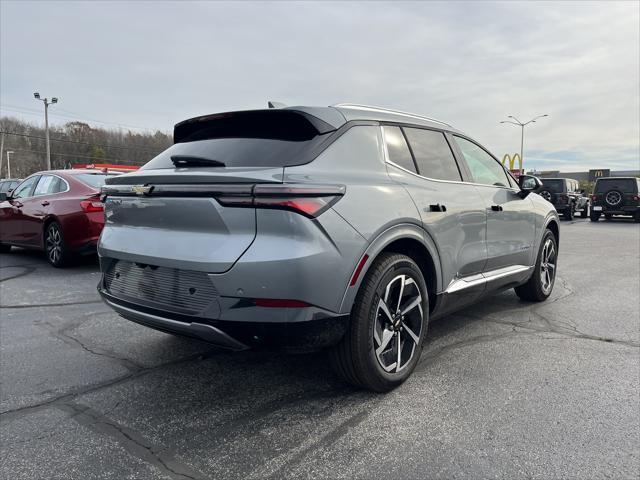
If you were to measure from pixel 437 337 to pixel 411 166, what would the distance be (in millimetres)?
1637

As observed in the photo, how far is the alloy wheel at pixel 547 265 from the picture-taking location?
559cm

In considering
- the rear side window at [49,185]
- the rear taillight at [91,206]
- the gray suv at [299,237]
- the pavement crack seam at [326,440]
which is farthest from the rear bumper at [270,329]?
the rear side window at [49,185]

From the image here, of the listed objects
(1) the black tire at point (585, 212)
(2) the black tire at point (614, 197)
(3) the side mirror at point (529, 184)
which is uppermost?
(3) the side mirror at point (529, 184)

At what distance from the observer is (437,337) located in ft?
14.2

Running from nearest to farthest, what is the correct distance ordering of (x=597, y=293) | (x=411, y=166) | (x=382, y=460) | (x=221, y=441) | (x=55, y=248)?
(x=382, y=460)
(x=221, y=441)
(x=411, y=166)
(x=597, y=293)
(x=55, y=248)

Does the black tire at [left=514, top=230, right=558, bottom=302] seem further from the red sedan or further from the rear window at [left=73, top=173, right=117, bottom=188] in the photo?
the rear window at [left=73, top=173, right=117, bottom=188]

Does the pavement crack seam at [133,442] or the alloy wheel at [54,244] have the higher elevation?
the alloy wheel at [54,244]

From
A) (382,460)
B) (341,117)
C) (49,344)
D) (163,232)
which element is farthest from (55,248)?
(382,460)

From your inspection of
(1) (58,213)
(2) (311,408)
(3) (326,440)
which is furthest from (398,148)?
(1) (58,213)

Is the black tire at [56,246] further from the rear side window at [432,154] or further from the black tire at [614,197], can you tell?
the black tire at [614,197]

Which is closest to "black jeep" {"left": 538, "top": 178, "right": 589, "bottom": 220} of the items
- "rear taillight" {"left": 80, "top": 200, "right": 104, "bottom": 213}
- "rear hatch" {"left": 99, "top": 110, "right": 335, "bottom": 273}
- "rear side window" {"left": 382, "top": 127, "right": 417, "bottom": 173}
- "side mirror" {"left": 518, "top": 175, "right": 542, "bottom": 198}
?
"side mirror" {"left": 518, "top": 175, "right": 542, "bottom": 198}

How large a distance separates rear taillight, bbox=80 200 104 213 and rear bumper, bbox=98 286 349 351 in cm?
513

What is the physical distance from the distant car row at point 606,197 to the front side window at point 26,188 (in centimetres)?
1948

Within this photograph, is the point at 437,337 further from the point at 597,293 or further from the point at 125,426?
the point at 597,293
